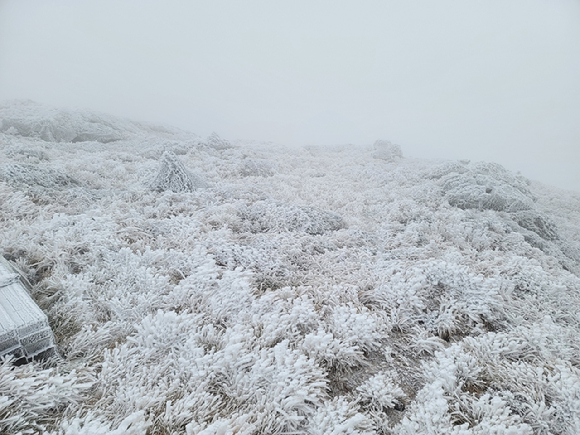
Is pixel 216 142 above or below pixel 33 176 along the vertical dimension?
above

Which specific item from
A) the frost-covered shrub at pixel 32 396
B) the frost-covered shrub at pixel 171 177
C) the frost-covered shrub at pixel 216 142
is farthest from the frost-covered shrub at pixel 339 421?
the frost-covered shrub at pixel 216 142

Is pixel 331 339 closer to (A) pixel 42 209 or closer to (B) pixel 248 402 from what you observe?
(B) pixel 248 402

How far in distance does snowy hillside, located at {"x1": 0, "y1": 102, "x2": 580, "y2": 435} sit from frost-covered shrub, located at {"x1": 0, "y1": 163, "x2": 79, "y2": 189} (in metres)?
0.04

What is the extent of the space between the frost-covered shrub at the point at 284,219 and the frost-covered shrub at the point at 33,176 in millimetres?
4629

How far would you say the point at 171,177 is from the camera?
7879 mm

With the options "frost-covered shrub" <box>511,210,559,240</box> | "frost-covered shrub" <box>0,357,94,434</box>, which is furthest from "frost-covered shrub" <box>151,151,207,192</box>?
"frost-covered shrub" <box>511,210,559,240</box>

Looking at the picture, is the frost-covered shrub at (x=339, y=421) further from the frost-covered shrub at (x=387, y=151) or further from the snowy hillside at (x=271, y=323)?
the frost-covered shrub at (x=387, y=151)

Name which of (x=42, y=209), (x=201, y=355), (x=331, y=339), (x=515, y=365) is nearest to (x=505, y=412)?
(x=515, y=365)

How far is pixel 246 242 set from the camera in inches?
207

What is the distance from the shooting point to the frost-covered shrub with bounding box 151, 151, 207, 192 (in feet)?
25.2

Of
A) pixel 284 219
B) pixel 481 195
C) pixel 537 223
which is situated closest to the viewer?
pixel 284 219

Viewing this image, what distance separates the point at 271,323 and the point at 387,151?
21.4 m

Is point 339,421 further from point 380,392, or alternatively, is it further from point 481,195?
point 481,195

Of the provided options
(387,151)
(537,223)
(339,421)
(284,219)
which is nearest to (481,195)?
(537,223)
